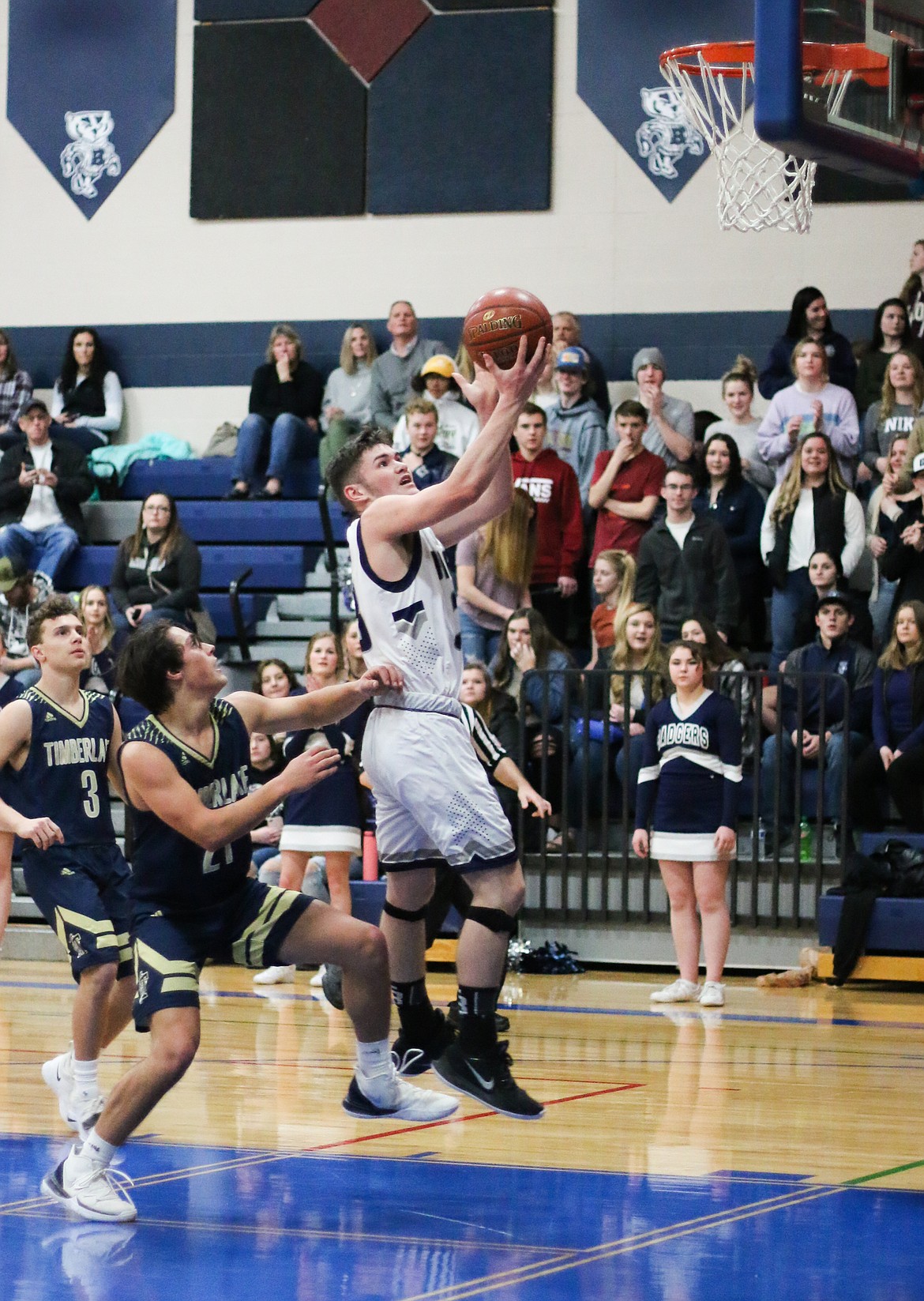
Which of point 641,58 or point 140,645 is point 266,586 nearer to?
point 641,58

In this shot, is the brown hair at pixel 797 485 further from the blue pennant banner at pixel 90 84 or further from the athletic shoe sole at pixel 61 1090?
the blue pennant banner at pixel 90 84

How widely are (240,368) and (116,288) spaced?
1.40 m

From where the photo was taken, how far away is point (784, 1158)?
5324mm

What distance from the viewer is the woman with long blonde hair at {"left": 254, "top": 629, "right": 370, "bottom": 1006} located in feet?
32.9

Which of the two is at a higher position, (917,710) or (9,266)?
(9,266)

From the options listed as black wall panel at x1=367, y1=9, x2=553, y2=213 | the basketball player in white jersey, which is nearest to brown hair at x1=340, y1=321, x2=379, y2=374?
black wall panel at x1=367, y1=9, x2=553, y2=213

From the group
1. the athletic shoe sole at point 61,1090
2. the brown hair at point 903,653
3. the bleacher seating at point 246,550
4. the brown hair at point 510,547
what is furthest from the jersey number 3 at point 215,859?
the bleacher seating at point 246,550

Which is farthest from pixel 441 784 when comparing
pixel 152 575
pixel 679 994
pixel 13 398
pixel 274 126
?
pixel 274 126

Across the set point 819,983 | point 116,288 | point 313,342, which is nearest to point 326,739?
point 819,983

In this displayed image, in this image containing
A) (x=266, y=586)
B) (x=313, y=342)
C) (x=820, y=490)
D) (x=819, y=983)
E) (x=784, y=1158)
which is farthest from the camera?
(x=313, y=342)

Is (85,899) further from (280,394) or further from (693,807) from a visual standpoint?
(280,394)

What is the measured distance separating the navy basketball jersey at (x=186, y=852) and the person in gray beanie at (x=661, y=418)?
26.3ft

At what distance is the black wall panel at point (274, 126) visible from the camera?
609 inches

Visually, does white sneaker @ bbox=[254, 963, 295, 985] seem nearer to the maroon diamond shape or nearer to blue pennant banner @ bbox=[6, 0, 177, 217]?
the maroon diamond shape
